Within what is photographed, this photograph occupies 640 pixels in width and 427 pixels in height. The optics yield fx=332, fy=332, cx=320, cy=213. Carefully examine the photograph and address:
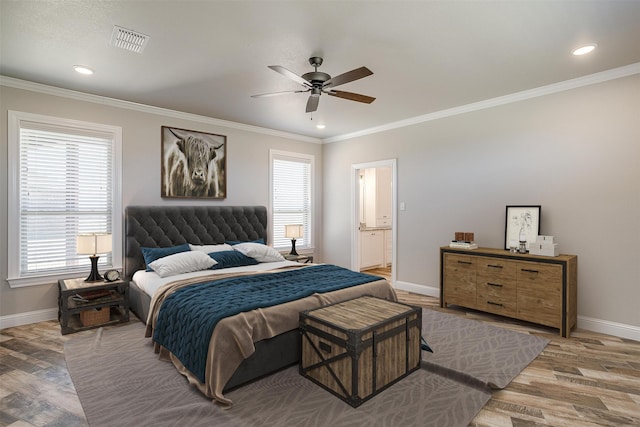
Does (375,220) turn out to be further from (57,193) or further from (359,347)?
(57,193)

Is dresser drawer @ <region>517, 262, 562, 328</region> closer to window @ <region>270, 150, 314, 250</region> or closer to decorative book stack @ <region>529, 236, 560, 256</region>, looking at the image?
decorative book stack @ <region>529, 236, 560, 256</region>

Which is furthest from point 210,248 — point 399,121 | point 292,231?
point 399,121

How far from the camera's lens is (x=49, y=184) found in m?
3.75

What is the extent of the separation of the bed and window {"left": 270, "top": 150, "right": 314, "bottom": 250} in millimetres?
430

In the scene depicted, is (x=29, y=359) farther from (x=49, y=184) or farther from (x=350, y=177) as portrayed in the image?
(x=350, y=177)

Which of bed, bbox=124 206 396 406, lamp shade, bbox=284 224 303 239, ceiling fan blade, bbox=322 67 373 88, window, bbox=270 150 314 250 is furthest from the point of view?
window, bbox=270 150 314 250

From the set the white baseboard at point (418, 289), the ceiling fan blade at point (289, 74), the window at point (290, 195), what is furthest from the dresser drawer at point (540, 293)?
the window at point (290, 195)

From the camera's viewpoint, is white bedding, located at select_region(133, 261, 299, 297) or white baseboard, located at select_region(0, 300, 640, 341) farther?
white bedding, located at select_region(133, 261, 299, 297)

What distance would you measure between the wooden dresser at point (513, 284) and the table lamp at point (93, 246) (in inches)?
159

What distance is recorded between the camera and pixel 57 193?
3.80 metres

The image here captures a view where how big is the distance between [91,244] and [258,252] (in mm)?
1903

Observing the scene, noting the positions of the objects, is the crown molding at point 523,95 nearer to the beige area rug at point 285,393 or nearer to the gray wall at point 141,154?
the gray wall at point 141,154

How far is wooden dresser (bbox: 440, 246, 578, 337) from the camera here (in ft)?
A: 11.0

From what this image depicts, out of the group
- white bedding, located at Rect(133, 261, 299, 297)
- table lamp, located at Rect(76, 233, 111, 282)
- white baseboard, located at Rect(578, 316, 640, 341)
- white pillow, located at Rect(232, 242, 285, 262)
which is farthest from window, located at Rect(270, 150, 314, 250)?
white baseboard, located at Rect(578, 316, 640, 341)
